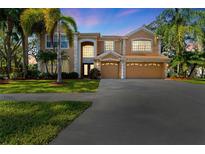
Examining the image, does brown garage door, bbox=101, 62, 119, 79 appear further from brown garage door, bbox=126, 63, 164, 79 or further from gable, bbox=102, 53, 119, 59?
brown garage door, bbox=126, 63, 164, 79

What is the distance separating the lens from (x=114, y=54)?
760 inches

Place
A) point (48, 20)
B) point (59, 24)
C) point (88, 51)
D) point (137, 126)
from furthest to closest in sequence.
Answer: point (88, 51) → point (59, 24) → point (48, 20) → point (137, 126)

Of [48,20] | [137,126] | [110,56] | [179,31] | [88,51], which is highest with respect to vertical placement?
[48,20]

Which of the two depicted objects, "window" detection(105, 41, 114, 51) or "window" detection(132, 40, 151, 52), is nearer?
"window" detection(132, 40, 151, 52)

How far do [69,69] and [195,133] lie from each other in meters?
15.6

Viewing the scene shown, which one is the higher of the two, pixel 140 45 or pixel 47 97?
pixel 140 45

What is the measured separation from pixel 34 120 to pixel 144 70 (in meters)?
12.6

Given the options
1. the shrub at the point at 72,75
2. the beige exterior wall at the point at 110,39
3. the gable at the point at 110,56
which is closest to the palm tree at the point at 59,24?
the shrub at the point at 72,75

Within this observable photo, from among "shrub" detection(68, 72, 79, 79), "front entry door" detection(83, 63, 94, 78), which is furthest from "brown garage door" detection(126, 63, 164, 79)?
"shrub" detection(68, 72, 79, 79)

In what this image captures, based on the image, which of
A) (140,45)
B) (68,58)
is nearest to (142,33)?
(140,45)

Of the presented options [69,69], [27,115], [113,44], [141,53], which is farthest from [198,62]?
[27,115]

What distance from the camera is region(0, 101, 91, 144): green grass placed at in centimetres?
400

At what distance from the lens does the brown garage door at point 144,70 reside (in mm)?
16627

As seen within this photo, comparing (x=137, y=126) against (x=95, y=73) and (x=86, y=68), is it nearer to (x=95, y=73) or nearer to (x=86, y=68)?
(x=95, y=73)
